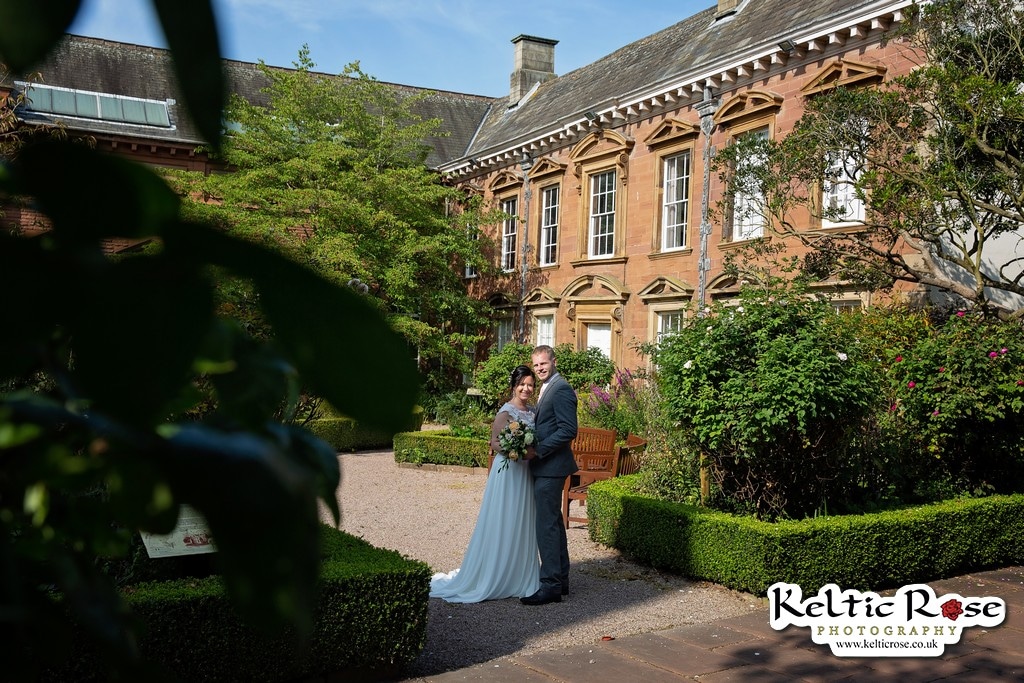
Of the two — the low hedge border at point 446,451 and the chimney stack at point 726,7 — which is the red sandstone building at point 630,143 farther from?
the low hedge border at point 446,451

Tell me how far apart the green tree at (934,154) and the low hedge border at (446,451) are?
5.40m

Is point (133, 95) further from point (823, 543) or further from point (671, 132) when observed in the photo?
point (823, 543)

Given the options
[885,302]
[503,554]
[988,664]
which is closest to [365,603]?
[503,554]

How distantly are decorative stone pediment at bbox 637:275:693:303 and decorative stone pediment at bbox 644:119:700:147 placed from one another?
100 inches

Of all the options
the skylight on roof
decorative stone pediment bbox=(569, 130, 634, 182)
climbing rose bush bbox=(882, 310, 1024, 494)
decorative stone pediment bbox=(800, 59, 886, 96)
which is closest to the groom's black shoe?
climbing rose bush bbox=(882, 310, 1024, 494)

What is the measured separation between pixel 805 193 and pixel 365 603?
10.4 meters

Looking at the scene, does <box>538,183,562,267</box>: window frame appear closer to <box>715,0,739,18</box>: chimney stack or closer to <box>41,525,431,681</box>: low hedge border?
<box>715,0,739,18</box>: chimney stack

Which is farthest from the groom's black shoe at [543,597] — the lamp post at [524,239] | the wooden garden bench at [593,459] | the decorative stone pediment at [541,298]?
the lamp post at [524,239]

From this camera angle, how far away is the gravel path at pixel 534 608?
238 inches

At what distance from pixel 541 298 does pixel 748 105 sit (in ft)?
22.9

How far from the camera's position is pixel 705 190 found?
1592 centimetres

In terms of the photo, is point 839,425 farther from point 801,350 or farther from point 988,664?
point 988,664

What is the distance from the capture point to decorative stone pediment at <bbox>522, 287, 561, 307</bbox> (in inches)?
787

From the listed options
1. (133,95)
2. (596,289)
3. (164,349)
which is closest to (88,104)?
(133,95)
